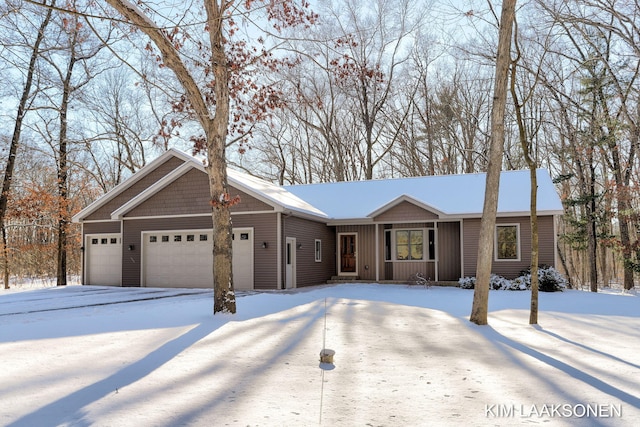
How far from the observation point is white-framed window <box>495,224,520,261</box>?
17266 mm

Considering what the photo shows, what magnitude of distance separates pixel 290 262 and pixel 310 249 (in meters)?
1.45

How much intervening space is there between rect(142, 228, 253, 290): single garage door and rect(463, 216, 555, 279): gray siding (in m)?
7.57

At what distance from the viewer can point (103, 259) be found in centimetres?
1923

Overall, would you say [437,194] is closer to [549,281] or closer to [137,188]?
[549,281]

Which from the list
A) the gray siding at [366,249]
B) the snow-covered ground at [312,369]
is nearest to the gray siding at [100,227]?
the snow-covered ground at [312,369]

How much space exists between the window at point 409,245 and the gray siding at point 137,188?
880cm

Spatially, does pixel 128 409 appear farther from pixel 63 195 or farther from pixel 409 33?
pixel 409 33

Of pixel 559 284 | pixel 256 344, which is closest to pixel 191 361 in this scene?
pixel 256 344

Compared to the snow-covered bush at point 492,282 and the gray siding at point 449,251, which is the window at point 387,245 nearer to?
the gray siding at point 449,251

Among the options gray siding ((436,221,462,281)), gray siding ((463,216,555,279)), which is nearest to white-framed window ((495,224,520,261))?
gray siding ((463,216,555,279))

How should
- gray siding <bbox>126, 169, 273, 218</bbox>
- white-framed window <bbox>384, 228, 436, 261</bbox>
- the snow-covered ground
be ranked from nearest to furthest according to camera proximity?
the snow-covered ground
gray siding <bbox>126, 169, 273, 218</bbox>
white-framed window <bbox>384, 228, 436, 261</bbox>

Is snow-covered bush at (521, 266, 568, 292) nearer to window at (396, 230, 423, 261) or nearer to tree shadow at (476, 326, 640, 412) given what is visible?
window at (396, 230, 423, 261)

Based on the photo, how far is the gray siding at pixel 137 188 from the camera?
19062 millimetres

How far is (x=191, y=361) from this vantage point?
235 inches
